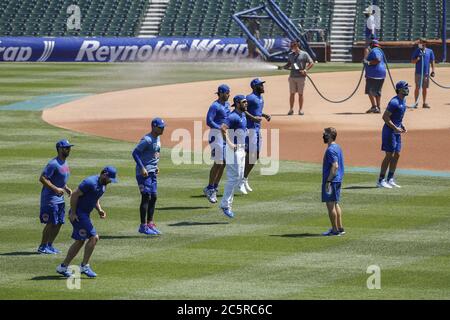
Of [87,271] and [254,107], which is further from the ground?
[254,107]

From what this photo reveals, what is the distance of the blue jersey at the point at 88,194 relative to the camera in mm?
16578

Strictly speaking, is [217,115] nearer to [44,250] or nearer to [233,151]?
[233,151]

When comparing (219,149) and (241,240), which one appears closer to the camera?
(241,240)

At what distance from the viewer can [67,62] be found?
5731 centimetres

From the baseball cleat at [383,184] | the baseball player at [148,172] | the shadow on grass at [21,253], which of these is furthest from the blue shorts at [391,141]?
the shadow on grass at [21,253]

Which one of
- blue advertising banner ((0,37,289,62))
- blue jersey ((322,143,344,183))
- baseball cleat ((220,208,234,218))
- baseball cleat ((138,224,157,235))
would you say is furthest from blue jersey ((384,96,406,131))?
blue advertising banner ((0,37,289,62))

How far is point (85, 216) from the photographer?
16.7 metres

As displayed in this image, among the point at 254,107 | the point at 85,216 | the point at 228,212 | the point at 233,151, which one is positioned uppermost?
the point at 254,107

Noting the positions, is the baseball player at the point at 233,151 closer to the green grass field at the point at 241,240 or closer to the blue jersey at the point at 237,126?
the blue jersey at the point at 237,126

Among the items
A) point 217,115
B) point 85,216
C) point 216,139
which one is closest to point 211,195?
point 216,139

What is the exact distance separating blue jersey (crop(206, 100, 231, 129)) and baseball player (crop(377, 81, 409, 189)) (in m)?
3.51

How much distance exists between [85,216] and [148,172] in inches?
129

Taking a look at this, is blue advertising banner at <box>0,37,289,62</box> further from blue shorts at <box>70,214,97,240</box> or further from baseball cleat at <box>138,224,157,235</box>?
blue shorts at <box>70,214,97,240</box>
